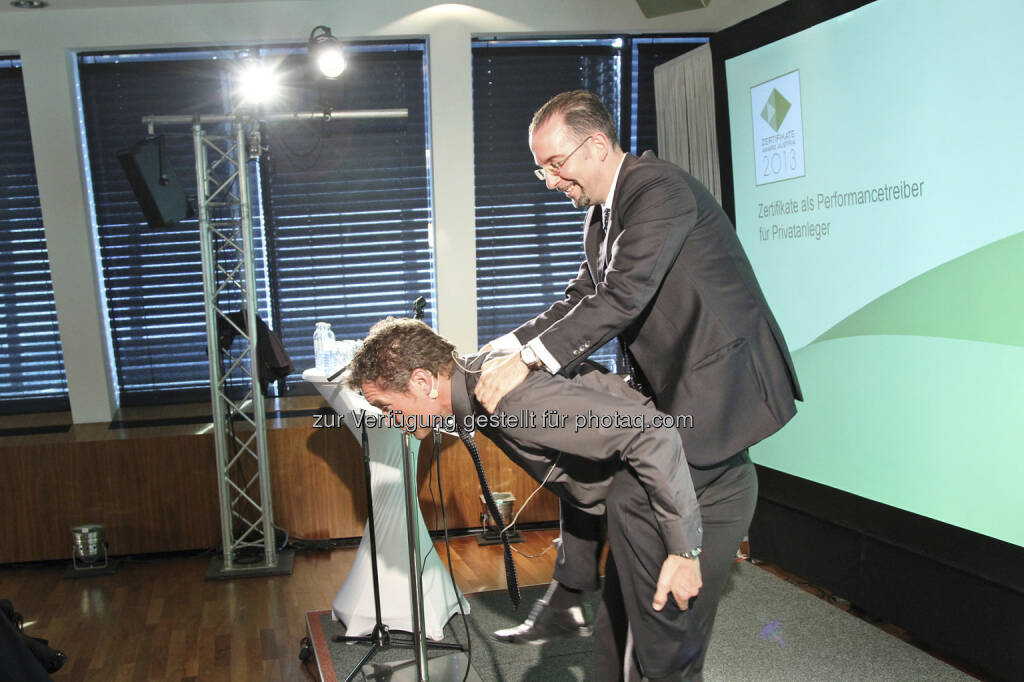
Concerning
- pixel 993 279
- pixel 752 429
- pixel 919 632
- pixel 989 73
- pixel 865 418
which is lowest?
pixel 919 632

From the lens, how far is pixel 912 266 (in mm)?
2990

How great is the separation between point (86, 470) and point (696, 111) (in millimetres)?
3735

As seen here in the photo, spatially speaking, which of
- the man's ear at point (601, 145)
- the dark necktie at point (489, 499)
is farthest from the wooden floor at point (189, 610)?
the man's ear at point (601, 145)

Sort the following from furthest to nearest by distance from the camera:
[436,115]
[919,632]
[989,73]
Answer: [436,115]
[919,632]
[989,73]

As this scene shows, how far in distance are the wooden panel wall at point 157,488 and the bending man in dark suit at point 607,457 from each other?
104 inches

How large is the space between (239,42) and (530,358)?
12.4 ft

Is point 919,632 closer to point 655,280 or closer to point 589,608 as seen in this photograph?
point 589,608

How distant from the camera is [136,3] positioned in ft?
15.3

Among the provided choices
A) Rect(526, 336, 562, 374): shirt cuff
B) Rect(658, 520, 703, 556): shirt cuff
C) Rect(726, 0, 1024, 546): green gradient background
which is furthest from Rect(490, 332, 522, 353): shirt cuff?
Rect(726, 0, 1024, 546): green gradient background

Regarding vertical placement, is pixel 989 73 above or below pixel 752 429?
above

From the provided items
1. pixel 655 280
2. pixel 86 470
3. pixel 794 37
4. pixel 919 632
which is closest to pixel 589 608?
pixel 655 280

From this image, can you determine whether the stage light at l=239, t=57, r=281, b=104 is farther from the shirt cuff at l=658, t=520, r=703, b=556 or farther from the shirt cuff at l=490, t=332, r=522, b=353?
the shirt cuff at l=658, t=520, r=703, b=556

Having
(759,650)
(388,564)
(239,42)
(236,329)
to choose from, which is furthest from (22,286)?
(759,650)

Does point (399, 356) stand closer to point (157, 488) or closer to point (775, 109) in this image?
point (775, 109)
